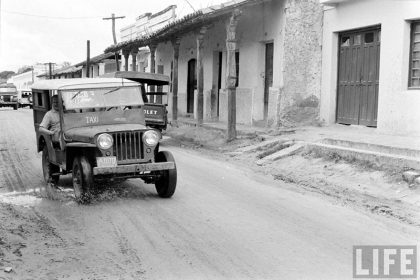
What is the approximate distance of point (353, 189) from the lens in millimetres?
9312

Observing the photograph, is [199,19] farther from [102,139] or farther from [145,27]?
[145,27]

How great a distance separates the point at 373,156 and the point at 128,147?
15.6ft

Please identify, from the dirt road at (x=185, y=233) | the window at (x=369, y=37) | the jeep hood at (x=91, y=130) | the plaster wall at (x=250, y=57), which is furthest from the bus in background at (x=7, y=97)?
the jeep hood at (x=91, y=130)

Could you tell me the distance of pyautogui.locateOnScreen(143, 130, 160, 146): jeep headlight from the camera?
8.22 metres

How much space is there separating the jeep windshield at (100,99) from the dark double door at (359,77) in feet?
24.6

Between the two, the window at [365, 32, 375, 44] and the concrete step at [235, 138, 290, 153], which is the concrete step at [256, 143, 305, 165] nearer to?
the concrete step at [235, 138, 290, 153]

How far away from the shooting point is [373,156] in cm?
1007

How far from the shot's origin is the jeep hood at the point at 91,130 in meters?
8.11

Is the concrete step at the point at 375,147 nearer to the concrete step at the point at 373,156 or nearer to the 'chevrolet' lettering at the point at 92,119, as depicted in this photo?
the concrete step at the point at 373,156

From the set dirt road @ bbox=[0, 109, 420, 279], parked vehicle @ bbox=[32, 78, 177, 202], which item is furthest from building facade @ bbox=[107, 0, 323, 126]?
dirt road @ bbox=[0, 109, 420, 279]

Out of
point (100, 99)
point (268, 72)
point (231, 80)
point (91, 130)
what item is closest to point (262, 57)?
point (268, 72)

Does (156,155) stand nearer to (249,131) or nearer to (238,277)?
(238,277)

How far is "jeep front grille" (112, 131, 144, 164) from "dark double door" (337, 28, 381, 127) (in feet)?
26.3

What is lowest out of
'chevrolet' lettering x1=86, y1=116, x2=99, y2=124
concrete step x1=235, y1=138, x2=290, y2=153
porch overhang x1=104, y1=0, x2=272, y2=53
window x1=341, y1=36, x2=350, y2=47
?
concrete step x1=235, y1=138, x2=290, y2=153
